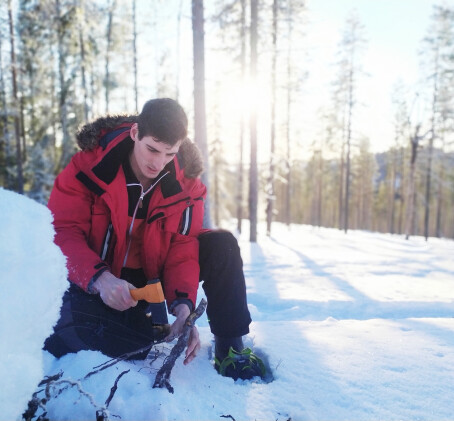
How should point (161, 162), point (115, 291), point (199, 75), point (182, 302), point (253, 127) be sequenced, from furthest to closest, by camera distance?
point (253, 127), point (199, 75), point (161, 162), point (182, 302), point (115, 291)

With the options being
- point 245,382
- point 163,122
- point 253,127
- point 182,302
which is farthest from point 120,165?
point 253,127

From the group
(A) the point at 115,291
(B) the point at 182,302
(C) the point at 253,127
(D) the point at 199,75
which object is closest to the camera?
(A) the point at 115,291

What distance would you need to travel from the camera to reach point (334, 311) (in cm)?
331

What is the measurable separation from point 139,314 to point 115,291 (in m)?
0.48

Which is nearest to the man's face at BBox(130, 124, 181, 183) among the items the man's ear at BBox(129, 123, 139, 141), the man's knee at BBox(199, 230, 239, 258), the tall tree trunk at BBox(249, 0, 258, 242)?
the man's ear at BBox(129, 123, 139, 141)

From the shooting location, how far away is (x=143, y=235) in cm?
190

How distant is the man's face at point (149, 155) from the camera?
1.83m

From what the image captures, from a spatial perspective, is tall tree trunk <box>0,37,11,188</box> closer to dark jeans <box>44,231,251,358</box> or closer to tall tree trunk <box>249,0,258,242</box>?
tall tree trunk <box>249,0,258,242</box>

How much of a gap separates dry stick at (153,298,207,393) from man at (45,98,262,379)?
7cm

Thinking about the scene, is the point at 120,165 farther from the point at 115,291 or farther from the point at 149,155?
the point at 115,291

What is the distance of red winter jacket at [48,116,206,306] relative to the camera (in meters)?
1.72

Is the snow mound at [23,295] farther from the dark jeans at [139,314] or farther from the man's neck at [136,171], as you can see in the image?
the man's neck at [136,171]

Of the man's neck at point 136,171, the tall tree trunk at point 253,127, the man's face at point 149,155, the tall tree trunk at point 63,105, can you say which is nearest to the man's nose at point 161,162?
the man's face at point 149,155

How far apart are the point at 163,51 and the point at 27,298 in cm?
2342
